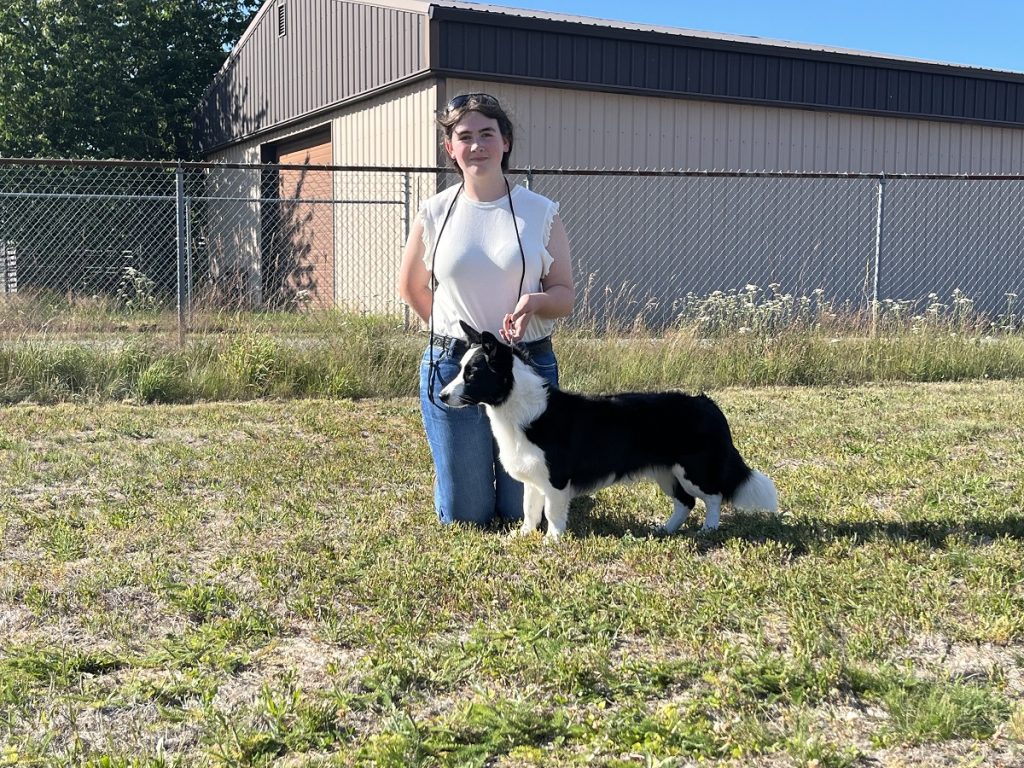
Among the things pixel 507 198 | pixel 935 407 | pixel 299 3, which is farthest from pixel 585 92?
pixel 507 198

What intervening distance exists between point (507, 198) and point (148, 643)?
2388 mm

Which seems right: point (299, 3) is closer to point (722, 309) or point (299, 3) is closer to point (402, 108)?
point (402, 108)

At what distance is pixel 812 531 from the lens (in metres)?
4.27

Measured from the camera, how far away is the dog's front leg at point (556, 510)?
4.23 meters

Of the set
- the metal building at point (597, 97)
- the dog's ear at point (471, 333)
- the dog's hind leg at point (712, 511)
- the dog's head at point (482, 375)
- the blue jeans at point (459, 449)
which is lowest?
the dog's hind leg at point (712, 511)

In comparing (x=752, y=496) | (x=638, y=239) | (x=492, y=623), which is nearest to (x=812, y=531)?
(x=752, y=496)

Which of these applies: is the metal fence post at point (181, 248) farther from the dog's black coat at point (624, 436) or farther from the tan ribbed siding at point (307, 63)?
the dog's black coat at point (624, 436)

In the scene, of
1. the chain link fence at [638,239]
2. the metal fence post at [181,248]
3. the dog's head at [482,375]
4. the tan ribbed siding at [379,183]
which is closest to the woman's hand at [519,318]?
the dog's head at [482,375]

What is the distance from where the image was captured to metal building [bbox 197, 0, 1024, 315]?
1257 centimetres

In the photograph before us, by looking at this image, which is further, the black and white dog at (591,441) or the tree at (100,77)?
the tree at (100,77)

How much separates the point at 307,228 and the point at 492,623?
1365 cm

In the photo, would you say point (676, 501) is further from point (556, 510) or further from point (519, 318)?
point (519, 318)

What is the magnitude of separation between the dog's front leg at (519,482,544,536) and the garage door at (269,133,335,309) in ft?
34.5

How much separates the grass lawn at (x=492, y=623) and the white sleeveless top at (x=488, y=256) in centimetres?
101
